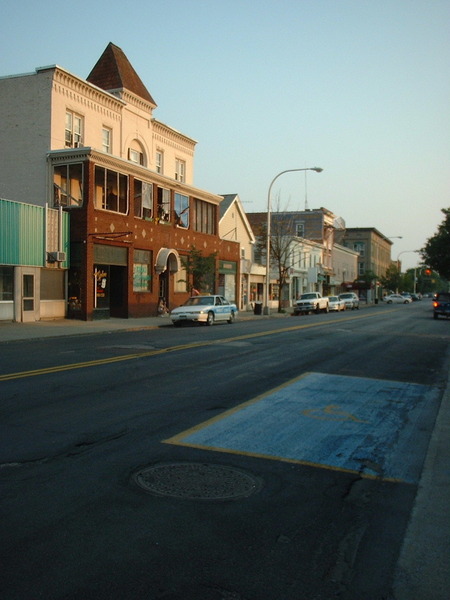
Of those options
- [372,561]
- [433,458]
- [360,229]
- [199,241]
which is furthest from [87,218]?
[360,229]

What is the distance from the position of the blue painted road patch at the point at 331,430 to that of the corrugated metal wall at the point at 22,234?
17.8 m

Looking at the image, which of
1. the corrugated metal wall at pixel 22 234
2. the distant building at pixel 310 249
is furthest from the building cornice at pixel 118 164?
the distant building at pixel 310 249

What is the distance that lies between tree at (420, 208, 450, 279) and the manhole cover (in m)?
46.4

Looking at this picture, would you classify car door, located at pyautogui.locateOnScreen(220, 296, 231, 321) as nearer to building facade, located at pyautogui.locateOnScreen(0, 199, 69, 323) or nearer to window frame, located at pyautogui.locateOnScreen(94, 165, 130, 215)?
A: window frame, located at pyautogui.locateOnScreen(94, 165, 130, 215)

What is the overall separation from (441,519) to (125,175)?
95.8 feet

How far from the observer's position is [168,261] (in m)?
36.2

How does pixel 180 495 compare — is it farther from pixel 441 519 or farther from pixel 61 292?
pixel 61 292

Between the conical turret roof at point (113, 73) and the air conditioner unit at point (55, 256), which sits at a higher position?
the conical turret roof at point (113, 73)

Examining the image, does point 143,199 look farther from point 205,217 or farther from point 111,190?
point 205,217

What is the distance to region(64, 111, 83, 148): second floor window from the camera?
2967cm

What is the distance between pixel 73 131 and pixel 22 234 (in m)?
7.57

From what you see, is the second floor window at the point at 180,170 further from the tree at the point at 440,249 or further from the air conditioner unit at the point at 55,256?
the tree at the point at 440,249

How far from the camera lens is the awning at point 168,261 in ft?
112

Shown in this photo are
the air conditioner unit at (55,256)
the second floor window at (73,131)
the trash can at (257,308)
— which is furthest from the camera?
the trash can at (257,308)
